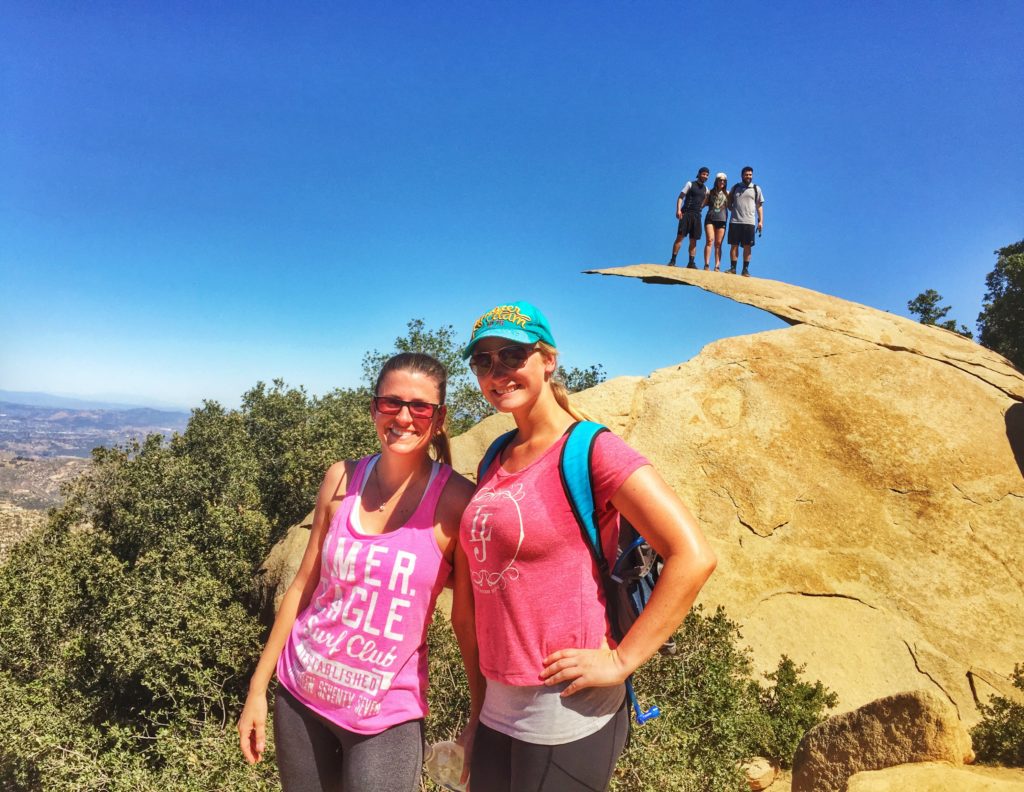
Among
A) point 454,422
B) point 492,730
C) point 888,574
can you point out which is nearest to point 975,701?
point 888,574

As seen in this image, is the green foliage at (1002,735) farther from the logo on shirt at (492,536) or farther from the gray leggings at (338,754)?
the logo on shirt at (492,536)

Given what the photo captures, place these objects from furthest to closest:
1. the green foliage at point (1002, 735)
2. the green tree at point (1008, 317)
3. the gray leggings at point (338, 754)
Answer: the green tree at point (1008, 317) < the green foliage at point (1002, 735) < the gray leggings at point (338, 754)

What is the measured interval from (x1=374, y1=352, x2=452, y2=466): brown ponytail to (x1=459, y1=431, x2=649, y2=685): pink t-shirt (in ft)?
2.40

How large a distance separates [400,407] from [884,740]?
5.55 metres

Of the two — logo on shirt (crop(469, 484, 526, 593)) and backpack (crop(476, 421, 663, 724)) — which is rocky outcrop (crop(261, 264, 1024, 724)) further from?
logo on shirt (crop(469, 484, 526, 593))

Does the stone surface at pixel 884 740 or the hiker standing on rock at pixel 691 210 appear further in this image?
A: the hiker standing on rock at pixel 691 210

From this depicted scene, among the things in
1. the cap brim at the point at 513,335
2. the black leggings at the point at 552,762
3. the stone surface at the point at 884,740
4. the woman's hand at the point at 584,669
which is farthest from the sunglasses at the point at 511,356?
the stone surface at the point at 884,740

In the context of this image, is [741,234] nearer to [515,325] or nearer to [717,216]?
[717,216]

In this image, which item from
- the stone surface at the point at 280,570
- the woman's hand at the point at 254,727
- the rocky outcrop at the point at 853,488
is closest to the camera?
the woman's hand at the point at 254,727

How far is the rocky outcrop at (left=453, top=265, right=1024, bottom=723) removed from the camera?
29.2 feet

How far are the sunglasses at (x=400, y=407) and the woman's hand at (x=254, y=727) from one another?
135cm

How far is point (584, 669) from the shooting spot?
6.73 ft

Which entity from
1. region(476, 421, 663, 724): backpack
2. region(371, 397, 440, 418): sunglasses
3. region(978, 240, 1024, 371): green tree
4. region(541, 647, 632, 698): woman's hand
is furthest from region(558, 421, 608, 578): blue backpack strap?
region(978, 240, 1024, 371): green tree

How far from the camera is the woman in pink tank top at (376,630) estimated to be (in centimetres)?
233
